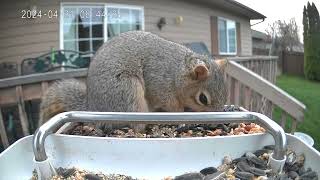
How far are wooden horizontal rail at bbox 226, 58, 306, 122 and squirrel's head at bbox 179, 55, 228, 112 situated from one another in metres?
1.26

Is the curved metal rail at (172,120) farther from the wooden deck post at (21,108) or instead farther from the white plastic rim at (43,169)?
the wooden deck post at (21,108)

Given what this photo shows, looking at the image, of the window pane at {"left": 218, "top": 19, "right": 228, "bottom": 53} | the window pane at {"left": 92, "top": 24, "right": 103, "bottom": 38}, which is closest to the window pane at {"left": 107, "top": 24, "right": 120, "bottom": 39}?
the window pane at {"left": 92, "top": 24, "right": 103, "bottom": 38}

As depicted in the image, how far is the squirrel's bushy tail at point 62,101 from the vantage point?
2416 mm

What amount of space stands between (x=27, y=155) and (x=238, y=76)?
286 cm

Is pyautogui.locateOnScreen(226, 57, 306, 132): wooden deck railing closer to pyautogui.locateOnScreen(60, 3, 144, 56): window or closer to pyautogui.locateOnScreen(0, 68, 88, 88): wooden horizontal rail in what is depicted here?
pyautogui.locateOnScreen(0, 68, 88, 88): wooden horizontal rail

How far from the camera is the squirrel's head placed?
87.0 inches

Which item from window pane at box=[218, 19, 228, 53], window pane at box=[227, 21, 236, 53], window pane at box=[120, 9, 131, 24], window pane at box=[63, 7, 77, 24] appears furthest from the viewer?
window pane at box=[227, 21, 236, 53]

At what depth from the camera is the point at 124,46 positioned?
2432 mm

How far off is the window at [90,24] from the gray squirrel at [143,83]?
5.88 m

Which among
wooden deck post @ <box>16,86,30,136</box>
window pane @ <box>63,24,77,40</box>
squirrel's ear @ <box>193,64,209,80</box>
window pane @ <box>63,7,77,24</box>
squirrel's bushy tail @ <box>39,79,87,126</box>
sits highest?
window pane @ <box>63,7,77,24</box>

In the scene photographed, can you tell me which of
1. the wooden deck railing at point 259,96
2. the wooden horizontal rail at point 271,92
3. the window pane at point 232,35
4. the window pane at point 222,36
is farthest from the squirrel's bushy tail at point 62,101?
the window pane at point 232,35

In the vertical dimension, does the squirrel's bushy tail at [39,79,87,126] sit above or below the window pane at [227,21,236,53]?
below

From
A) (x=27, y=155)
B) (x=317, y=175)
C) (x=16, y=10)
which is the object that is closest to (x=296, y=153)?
(x=317, y=175)

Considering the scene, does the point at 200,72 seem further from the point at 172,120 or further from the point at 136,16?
the point at 136,16
